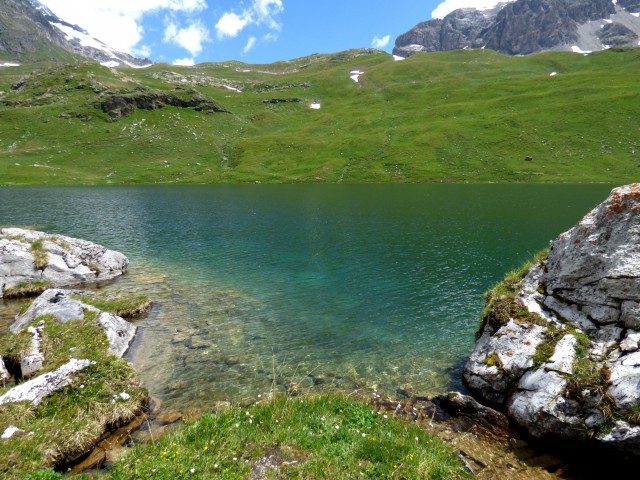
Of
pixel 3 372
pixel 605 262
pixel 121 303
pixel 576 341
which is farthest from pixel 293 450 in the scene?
pixel 121 303

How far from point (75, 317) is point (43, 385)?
29.1ft

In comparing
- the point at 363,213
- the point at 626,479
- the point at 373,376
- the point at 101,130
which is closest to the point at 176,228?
the point at 363,213

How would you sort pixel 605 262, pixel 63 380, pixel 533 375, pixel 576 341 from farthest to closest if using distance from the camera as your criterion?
pixel 605 262 → pixel 576 341 → pixel 533 375 → pixel 63 380

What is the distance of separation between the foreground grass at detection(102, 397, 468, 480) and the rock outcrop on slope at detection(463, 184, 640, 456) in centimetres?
479

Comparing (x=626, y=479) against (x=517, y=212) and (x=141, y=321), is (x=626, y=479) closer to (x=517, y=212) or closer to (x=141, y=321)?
(x=141, y=321)

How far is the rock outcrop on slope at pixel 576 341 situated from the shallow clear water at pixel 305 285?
333cm

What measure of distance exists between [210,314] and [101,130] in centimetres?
21267

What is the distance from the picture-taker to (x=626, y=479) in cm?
1201

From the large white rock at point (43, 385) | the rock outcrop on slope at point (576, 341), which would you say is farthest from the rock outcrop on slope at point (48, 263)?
the rock outcrop on slope at point (576, 341)

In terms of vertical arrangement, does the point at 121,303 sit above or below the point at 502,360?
below

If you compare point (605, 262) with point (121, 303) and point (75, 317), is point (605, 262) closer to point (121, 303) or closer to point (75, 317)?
point (75, 317)

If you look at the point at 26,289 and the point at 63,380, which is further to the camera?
the point at 26,289

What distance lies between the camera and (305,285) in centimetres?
3556

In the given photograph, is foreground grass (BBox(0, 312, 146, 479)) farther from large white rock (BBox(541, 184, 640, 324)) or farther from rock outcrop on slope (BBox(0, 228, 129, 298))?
A: large white rock (BBox(541, 184, 640, 324))
